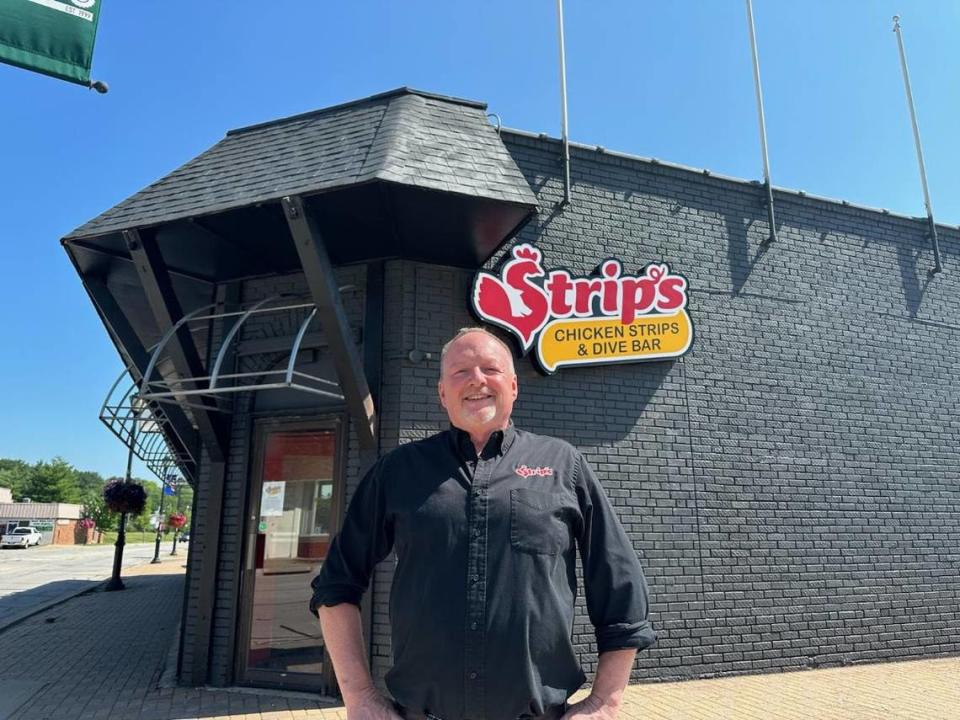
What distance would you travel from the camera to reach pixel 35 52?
432cm

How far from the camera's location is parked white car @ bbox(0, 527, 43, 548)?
144 feet

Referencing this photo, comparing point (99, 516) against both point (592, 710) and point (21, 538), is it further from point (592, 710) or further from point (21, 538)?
point (592, 710)

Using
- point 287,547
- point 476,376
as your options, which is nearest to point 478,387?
point 476,376

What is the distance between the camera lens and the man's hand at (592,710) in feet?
5.49

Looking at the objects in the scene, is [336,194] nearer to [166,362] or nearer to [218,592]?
[218,592]

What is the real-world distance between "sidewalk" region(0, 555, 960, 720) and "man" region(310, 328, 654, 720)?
3.62 m

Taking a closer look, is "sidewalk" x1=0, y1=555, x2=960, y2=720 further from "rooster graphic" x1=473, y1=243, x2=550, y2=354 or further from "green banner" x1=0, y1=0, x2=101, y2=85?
"green banner" x1=0, y1=0, x2=101, y2=85

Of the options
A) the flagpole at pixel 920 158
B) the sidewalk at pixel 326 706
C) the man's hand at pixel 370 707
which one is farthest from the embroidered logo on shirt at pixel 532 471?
the flagpole at pixel 920 158

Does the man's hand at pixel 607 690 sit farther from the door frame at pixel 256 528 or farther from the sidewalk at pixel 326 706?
the door frame at pixel 256 528

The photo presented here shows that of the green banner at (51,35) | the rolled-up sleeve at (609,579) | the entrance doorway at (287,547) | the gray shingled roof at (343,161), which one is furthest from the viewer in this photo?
the entrance doorway at (287,547)

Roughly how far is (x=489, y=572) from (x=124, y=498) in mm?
15883

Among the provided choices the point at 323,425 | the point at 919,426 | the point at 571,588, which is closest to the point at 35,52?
the point at 323,425

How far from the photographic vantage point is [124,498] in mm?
15062

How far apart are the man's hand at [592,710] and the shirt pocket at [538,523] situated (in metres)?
0.39
